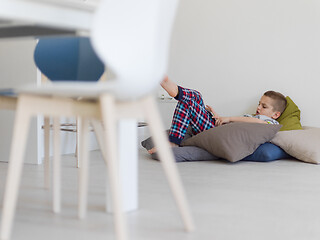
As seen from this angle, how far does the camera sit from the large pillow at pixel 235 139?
349cm

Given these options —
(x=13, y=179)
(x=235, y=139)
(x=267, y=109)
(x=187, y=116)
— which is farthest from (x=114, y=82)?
(x=267, y=109)

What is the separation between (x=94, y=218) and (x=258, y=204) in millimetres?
734

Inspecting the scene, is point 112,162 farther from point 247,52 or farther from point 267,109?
point 247,52

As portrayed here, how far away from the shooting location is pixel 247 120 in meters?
3.96

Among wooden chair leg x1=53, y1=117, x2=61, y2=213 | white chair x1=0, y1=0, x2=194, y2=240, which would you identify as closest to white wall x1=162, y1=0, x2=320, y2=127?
wooden chair leg x1=53, y1=117, x2=61, y2=213

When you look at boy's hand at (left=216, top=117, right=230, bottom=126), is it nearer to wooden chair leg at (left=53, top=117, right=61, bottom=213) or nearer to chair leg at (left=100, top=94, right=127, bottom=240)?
wooden chair leg at (left=53, top=117, right=61, bottom=213)

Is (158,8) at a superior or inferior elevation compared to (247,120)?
superior

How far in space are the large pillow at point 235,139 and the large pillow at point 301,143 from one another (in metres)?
0.09

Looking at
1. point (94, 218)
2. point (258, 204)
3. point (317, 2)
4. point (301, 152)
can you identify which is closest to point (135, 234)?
point (94, 218)

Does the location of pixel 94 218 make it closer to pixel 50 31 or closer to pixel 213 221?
pixel 213 221

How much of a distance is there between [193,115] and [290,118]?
2.86ft

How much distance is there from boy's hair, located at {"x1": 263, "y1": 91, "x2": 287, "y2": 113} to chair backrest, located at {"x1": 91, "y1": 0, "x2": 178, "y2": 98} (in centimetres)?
286

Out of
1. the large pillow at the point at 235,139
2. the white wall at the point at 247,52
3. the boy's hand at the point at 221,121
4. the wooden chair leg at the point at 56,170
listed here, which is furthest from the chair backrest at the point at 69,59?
the white wall at the point at 247,52

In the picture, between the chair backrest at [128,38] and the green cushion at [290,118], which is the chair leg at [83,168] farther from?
the green cushion at [290,118]
